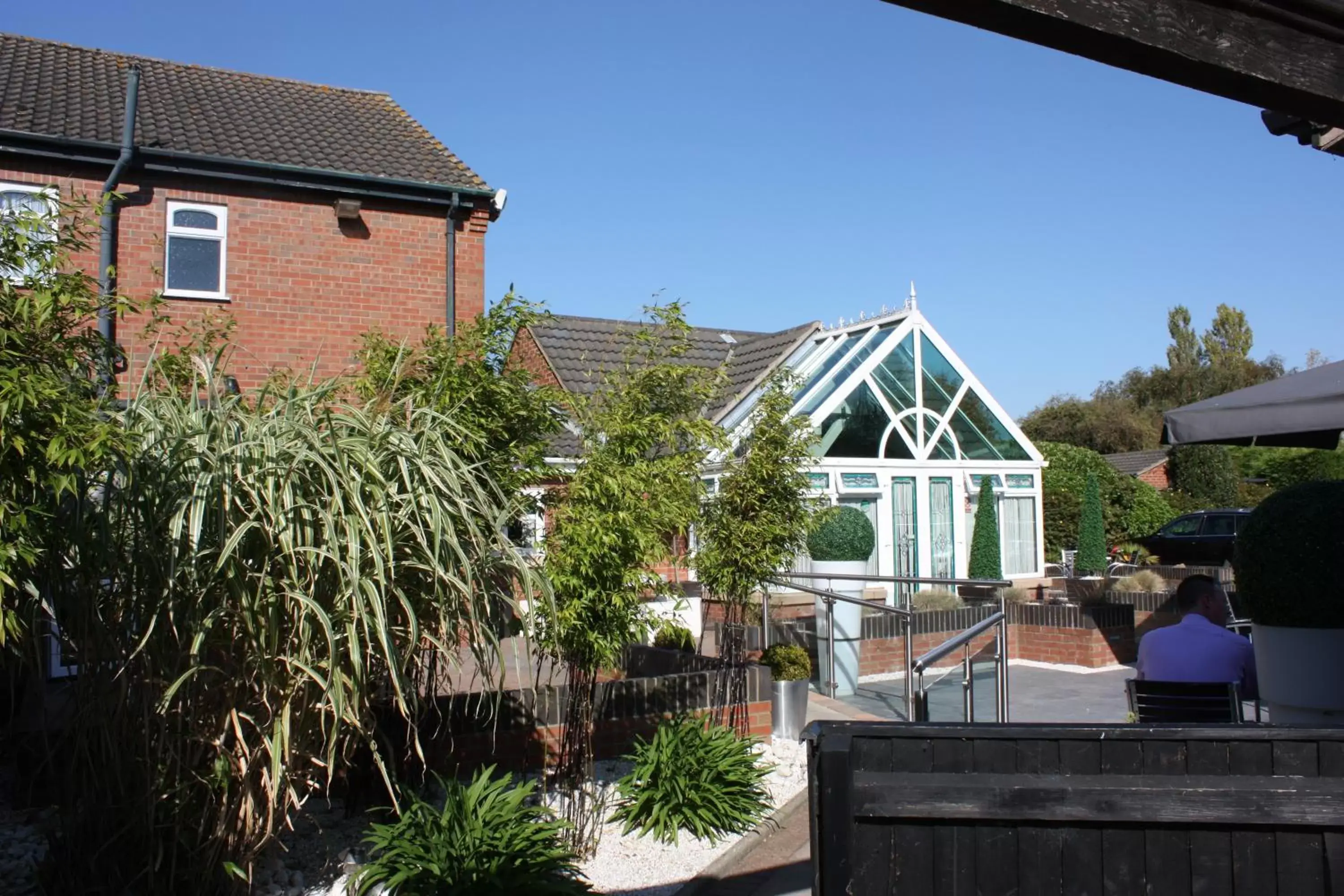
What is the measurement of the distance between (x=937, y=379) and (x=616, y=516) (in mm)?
14323

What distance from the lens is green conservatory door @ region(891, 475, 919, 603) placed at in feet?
61.0

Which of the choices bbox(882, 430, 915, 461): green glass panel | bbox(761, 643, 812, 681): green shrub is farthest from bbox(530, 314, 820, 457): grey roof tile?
bbox(761, 643, 812, 681): green shrub

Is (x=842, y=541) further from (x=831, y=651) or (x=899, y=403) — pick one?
(x=899, y=403)

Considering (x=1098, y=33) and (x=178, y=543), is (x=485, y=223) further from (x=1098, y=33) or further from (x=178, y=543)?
(x=1098, y=33)

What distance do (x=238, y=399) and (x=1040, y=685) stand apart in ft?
30.3

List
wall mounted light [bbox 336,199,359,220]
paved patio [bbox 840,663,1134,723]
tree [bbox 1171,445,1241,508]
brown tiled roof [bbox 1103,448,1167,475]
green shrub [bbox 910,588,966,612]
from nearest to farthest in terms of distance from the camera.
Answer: paved patio [bbox 840,663,1134,723], wall mounted light [bbox 336,199,359,220], green shrub [bbox 910,588,966,612], tree [bbox 1171,445,1241,508], brown tiled roof [bbox 1103,448,1167,475]

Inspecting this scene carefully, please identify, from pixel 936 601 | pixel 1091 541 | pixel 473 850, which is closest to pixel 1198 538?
pixel 1091 541

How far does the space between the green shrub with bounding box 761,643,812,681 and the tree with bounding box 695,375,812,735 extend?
119 cm

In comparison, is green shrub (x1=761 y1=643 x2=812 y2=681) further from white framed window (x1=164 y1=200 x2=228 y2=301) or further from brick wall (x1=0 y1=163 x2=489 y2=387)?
white framed window (x1=164 y1=200 x2=228 y2=301)

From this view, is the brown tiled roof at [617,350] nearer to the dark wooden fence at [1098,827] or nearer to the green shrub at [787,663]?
the green shrub at [787,663]

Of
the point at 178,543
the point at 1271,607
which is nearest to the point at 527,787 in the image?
the point at 178,543

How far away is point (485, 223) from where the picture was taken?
1467 cm

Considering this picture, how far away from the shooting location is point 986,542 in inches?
750

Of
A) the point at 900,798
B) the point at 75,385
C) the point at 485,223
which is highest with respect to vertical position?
the point at 485,223
